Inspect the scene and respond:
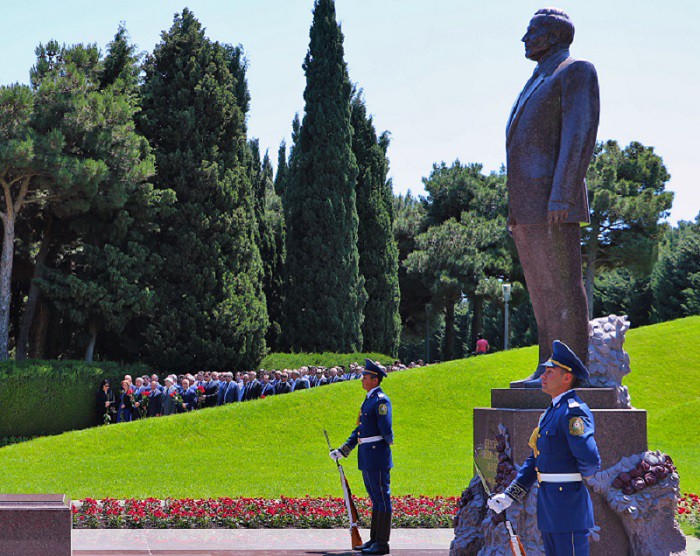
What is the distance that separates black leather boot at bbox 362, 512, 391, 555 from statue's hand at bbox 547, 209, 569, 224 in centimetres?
344

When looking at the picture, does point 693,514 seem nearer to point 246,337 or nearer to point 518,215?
point 518,215

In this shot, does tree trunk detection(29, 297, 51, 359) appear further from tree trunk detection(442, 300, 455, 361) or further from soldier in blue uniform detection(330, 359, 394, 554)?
tree trunk detection(442, 300, 455, 361)

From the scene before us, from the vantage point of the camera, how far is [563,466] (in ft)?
18.9

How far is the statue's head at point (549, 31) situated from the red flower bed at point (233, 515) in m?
5.64

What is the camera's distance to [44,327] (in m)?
27.3

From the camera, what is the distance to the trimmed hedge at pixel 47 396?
74.4 ft

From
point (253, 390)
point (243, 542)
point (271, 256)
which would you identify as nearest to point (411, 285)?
point (271, 256)

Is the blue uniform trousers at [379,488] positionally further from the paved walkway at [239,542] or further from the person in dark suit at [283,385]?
the person in dark suit at [283,385]

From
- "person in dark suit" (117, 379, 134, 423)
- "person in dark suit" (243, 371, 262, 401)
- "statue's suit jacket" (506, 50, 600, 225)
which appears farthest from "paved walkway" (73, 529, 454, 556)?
"person in dark suit" (243, 371, 262, 401)

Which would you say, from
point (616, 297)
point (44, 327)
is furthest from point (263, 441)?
point (616, 297)

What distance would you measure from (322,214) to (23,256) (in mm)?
11559

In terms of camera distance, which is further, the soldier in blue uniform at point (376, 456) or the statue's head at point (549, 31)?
the soldier in blue uniform at point (376, 456)

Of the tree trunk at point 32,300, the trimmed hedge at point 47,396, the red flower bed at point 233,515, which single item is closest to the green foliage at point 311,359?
the trimmed hedge at point 47,396

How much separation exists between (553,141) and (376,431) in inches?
133
